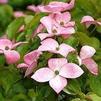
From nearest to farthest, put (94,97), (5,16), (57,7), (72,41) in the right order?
(94,97), (72,41), (57,7), (5,16)

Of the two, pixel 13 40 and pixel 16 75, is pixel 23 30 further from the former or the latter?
pixel 16 75

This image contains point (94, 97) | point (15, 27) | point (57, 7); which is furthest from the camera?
point (15, 27)

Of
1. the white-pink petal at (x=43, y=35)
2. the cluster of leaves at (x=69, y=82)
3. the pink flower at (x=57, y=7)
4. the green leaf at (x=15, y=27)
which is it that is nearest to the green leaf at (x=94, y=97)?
the cluster of leaves at (x=69, y=82)

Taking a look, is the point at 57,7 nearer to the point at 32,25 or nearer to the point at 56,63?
the point at 32,25

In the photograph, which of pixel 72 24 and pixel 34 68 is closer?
pixel 34 68

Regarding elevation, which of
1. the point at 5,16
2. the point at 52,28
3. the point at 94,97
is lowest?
the point at 5,16

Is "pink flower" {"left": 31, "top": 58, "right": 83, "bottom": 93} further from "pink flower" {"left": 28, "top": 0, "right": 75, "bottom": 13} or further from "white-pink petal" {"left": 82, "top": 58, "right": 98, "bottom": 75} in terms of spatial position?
"pink flower" {"left": 28, "top": 0, "right": 75, "bottom": 13}

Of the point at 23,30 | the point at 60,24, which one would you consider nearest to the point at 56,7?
the point at 60,24

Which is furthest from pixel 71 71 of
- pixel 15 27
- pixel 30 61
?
pixel 15 27

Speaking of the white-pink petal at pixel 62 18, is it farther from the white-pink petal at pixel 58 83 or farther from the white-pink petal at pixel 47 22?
the white-pink petal at pixel 58 83
